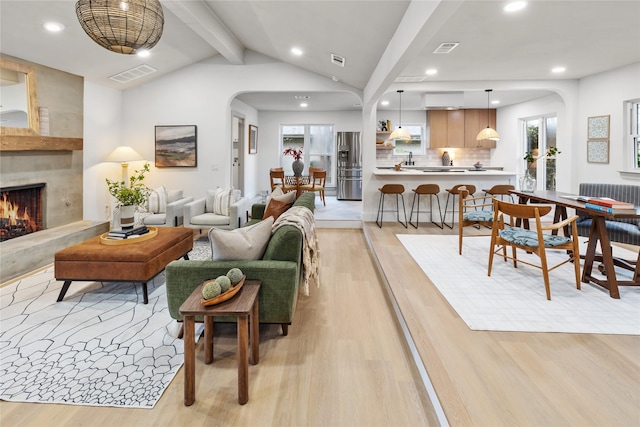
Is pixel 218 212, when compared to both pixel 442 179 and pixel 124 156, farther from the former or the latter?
pixel 442 179

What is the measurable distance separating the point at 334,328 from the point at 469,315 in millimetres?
1066

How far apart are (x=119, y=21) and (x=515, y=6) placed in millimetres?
2998

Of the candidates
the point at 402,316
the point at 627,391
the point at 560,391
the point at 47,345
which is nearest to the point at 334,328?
the point at 402,316

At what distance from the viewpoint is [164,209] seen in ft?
18.9

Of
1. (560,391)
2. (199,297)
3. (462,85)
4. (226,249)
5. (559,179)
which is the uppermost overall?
(462,85)

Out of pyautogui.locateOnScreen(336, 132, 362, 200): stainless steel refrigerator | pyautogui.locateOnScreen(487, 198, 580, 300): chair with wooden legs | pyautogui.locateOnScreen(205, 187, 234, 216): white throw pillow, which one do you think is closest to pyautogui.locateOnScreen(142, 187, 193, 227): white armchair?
pyautogui.locateOnScreen(205, 187, 234, 216): white throw pillow

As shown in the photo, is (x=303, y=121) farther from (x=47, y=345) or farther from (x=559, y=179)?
(x=47, y=345)

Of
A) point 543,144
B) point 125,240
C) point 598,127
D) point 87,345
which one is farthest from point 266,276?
point 543,144

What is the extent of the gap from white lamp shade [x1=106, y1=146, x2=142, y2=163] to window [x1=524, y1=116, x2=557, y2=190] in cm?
755

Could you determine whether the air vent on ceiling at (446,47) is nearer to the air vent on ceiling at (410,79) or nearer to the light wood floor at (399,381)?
the air vent on ceiling at (410,79)

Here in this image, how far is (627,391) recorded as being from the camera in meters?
1.92

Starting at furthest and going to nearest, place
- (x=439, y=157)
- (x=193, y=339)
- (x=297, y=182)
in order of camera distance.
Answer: (x=439, y=157) < (x=297, y=182) < (x=193, y=339)

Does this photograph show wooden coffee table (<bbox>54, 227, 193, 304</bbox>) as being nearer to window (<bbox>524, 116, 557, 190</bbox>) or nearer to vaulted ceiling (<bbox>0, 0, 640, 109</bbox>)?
vaulted ceiling (<bbox>0, 0, 640, 109</bbox>)

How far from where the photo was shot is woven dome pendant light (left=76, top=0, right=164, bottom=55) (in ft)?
6.78
